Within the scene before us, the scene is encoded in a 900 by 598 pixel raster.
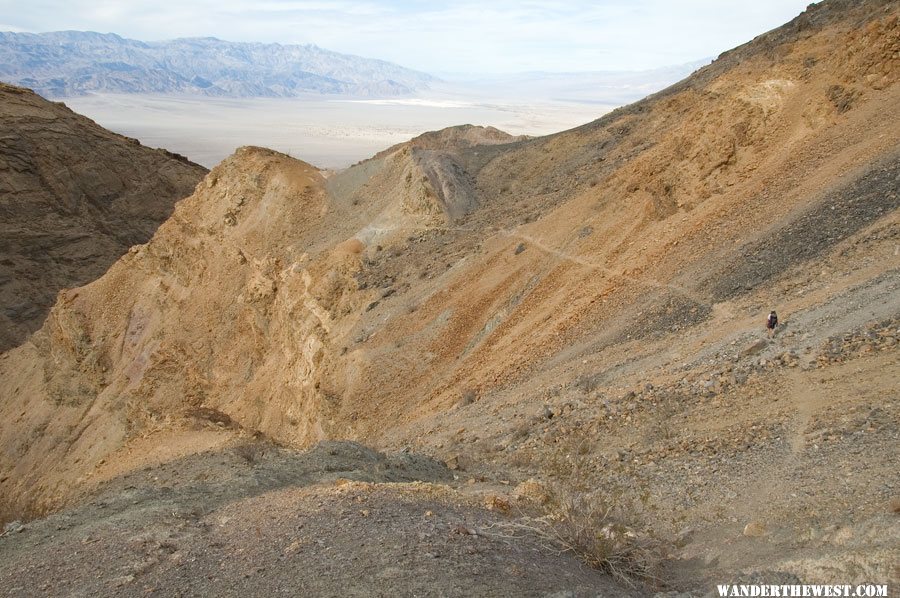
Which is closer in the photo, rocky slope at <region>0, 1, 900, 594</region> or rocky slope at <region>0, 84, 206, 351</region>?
rocky slope at <region>0, 1, 900, 594</region>

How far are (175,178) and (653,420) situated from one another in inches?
1685

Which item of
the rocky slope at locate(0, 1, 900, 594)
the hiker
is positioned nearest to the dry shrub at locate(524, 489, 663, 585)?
the rocky slope at locate(0, 1, 900, 594)

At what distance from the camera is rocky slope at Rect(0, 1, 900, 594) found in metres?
7.18

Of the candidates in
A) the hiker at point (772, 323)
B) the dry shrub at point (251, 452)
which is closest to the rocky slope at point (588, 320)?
the hiker at point (772, 323)

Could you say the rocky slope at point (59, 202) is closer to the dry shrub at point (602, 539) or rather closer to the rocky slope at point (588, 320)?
the rocky slope at point (588, 320)

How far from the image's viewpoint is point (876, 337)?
26.6ft

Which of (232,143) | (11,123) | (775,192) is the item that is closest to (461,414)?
(775,192)

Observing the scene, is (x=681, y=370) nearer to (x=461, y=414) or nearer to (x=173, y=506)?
(x=461, y=414)

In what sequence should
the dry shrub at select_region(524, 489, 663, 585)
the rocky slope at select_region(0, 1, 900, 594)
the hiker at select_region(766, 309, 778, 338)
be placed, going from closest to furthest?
1. the dry shrub at select_region(524, 489, 663, 585)
2. the rocky slope at select_region(0, 1, 900, 594)
3. the hiker at select_region(766, 309, 778, 338)

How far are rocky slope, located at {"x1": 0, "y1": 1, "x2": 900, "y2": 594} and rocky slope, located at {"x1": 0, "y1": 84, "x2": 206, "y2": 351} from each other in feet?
31.6

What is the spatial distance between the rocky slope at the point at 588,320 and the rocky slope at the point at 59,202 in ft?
31.6

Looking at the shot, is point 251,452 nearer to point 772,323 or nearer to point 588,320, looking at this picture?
point 588,320

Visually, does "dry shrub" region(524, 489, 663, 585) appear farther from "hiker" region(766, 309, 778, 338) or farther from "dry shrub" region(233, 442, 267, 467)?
"dry shrub" region(233, 442, 267, 467)

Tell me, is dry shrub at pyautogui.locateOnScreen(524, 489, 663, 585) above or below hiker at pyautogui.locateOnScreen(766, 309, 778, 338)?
below
